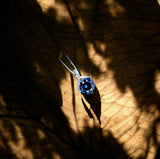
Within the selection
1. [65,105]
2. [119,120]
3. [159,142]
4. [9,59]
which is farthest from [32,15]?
[159,142]

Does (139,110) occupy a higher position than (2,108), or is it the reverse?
(2,108)

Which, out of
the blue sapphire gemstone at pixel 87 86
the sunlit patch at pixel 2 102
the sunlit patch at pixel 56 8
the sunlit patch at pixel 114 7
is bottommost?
the blue sapphire gemstone at pixel 87 86

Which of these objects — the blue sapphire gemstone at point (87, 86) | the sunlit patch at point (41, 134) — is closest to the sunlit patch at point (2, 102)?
the sunlit patch at point (41, 134)

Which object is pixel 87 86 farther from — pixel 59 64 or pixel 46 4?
pixel 46 4

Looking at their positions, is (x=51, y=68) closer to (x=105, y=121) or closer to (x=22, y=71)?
(x=22, y=71)

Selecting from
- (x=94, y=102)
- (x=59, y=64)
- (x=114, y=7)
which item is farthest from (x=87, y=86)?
(x=114, y=7)

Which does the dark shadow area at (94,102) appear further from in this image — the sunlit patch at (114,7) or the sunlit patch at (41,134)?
the sunlit patch at (114,7)

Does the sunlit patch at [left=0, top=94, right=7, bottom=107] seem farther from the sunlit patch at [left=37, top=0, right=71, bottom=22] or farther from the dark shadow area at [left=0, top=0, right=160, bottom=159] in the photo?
the sunlit patch at [left=37, top=0, right=71, bottom=22]
